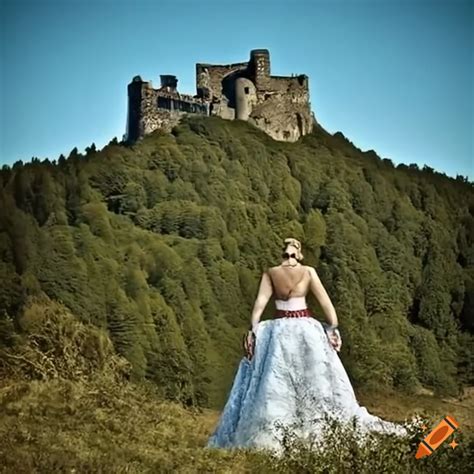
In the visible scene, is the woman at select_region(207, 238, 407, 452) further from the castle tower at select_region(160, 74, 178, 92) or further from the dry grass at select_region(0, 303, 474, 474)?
the castle tower at select_region(160, 74, 178, 92)

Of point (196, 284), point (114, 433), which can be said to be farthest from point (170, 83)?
point (114, 433)

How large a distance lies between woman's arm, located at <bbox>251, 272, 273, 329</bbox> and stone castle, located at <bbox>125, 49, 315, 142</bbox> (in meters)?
22.6

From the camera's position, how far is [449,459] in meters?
7.52

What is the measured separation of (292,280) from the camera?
839cm

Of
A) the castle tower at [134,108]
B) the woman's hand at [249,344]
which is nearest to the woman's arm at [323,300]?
the woman's hand at [249,344]

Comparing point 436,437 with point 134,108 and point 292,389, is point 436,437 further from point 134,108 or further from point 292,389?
point 134,108

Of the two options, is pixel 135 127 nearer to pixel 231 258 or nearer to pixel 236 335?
pixel 231 258

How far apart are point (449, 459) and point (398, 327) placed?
2516 cm

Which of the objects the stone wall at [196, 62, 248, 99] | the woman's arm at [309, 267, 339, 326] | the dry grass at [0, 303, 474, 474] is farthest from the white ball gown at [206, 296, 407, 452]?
the stone wall at [196, 62, 248, 99]

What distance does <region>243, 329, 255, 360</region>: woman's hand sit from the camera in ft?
27.7

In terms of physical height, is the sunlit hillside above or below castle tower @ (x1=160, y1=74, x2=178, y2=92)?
below

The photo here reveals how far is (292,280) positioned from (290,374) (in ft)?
2.34

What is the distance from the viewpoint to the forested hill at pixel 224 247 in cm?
2184

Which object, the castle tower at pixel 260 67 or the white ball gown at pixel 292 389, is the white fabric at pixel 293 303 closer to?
the white ball gown at pixel 292 389
